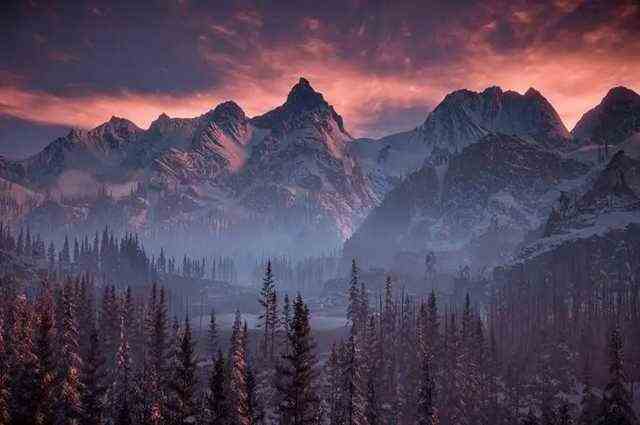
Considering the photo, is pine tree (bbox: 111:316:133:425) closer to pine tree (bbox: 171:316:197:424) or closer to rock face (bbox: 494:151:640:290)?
pine tree (bbox: 171:316:197:424)

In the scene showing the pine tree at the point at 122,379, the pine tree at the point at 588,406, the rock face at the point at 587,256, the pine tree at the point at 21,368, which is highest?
the rock face at the point at 587,256

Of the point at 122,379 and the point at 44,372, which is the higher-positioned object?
the point at 44,372

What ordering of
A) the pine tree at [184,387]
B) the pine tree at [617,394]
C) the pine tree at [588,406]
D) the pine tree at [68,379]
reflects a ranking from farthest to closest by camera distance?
the pine tree at [588,406] → the pine tree at [617,394] → the pine tree at [68,379] → the pine tree at [184,387]

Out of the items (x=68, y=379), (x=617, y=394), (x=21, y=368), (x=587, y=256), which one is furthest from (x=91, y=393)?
(x=587, y=256)

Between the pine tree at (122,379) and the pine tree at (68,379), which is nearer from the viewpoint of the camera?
the pine tree at (68,379)

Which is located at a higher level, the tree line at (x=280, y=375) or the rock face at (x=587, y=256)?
the rock face at (x=587, y=256)

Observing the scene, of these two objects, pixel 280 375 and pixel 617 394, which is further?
pixel 280 375

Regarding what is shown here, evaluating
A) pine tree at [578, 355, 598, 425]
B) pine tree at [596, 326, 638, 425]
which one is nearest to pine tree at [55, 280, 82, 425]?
pine tree at [596, 326, 638, 425]

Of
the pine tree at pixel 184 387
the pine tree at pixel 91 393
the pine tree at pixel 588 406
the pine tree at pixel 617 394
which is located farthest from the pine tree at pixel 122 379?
the pine tree at pixel 588 406

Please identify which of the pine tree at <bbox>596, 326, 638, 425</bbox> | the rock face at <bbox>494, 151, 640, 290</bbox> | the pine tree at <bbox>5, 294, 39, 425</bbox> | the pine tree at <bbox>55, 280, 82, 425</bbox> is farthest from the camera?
the rock face at <bbox>494, 151, 640, 290</bbox>

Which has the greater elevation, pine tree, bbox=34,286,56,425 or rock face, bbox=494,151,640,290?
rock face, bbox=494,151,640,290

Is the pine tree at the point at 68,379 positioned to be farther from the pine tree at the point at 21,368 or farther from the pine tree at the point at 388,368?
the pine tree at the point at 388,368

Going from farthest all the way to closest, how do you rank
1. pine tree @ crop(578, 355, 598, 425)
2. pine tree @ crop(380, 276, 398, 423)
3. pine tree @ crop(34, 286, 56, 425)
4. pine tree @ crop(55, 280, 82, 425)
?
1. pine tree @ crop(380, 276, 398, 423)
2. pine tree @ crop(578, 355, 598, 425)
3. pine tree @ crop(55, 280, 82, 425)
4. pine tree @ crop(34, 286, 56, 425)

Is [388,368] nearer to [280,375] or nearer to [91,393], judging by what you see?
[280,375]
